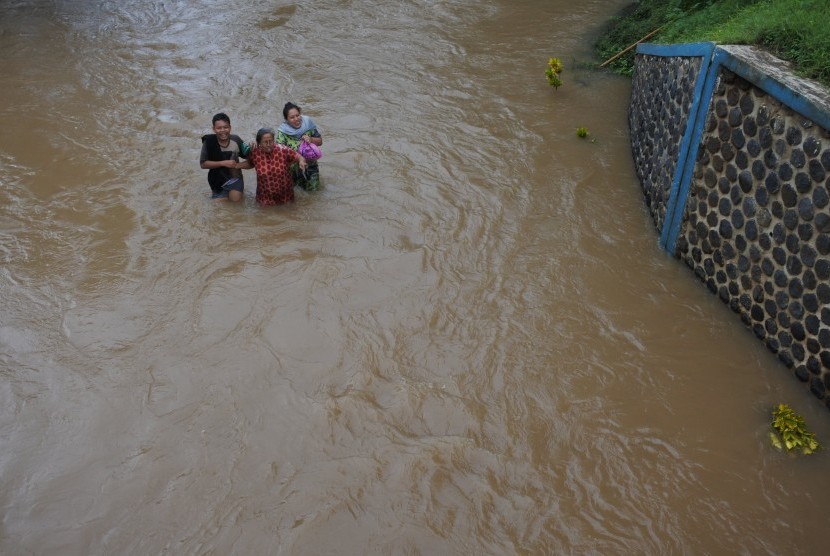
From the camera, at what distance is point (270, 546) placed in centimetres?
398

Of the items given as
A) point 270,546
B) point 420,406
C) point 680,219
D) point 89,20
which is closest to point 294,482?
point 270,546

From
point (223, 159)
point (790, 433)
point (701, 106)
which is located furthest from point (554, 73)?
point (790, 433)

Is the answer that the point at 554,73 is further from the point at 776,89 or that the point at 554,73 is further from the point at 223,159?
the point at 223,159

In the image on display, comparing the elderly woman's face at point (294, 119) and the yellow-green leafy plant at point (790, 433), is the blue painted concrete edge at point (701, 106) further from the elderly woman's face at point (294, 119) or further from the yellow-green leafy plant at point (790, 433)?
the elderly woman's face at point (294, 119)

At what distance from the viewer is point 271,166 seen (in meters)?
6.76

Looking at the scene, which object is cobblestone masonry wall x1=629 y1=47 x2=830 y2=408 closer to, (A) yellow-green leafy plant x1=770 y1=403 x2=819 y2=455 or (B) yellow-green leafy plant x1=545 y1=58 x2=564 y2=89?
(A) yellow-green leafy plant x1=770 y1=403 x2=819 y2=455

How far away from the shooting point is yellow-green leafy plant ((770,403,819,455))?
4535 millimetres

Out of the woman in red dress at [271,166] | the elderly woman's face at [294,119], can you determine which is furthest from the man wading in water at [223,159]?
the elderly woman's face at [294,119]

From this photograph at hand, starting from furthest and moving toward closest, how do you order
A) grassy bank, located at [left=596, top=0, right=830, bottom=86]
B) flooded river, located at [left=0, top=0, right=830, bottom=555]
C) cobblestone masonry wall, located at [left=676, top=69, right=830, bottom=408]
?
1. grassy bank, located at [left=596, top=0, right=830, bottom=86]
2. cobblestone masonry wall, located at [left=676, top=69, right=830, bottom=408]
3. flooded river, located at [left=0, top=0, right=830, bottom=555]

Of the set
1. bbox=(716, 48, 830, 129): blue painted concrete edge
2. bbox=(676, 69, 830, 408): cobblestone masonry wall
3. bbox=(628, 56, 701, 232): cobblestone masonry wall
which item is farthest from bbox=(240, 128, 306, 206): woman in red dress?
bbox=(716, 48, 830, 129): blue painted concrete edge

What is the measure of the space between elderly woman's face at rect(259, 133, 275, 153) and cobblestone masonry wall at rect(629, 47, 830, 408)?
3900 millimetres

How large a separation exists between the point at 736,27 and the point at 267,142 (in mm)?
4747

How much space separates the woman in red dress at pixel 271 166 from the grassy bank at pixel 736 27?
4233mm

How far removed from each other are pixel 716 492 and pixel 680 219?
9.03 ft
